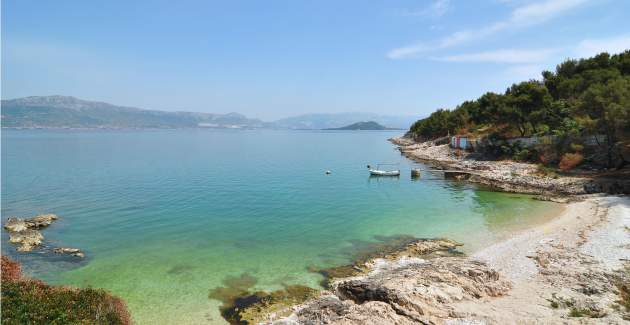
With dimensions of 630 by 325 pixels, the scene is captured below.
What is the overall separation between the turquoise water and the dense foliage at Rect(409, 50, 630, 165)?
14755 millimetres

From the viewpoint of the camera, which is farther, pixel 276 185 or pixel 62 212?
pixel 276 185

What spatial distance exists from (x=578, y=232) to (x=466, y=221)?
8349mm

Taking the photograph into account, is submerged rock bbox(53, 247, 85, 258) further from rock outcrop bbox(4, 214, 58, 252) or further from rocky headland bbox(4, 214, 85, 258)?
rock outcrop bbox(4, 214, 58, 252)

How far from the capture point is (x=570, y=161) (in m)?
46.6

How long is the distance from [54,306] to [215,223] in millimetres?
20051

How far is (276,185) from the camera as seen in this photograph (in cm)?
5053

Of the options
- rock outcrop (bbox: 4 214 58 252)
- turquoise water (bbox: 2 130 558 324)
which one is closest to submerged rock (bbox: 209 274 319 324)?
turquoise water (bbox: 2 130 558 324)

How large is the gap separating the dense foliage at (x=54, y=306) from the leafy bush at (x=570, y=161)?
175ft

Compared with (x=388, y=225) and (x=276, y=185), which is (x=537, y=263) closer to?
(x=388, y=225)

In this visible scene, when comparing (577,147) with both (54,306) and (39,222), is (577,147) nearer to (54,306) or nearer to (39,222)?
(54,306)

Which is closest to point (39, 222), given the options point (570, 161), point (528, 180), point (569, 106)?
point (528, 180)

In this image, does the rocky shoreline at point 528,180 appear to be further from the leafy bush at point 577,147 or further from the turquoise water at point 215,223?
the leafy bush at point 577,147

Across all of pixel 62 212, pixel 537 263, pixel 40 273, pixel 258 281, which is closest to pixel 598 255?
pixel 537 263

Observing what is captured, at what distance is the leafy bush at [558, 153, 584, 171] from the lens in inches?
1816
